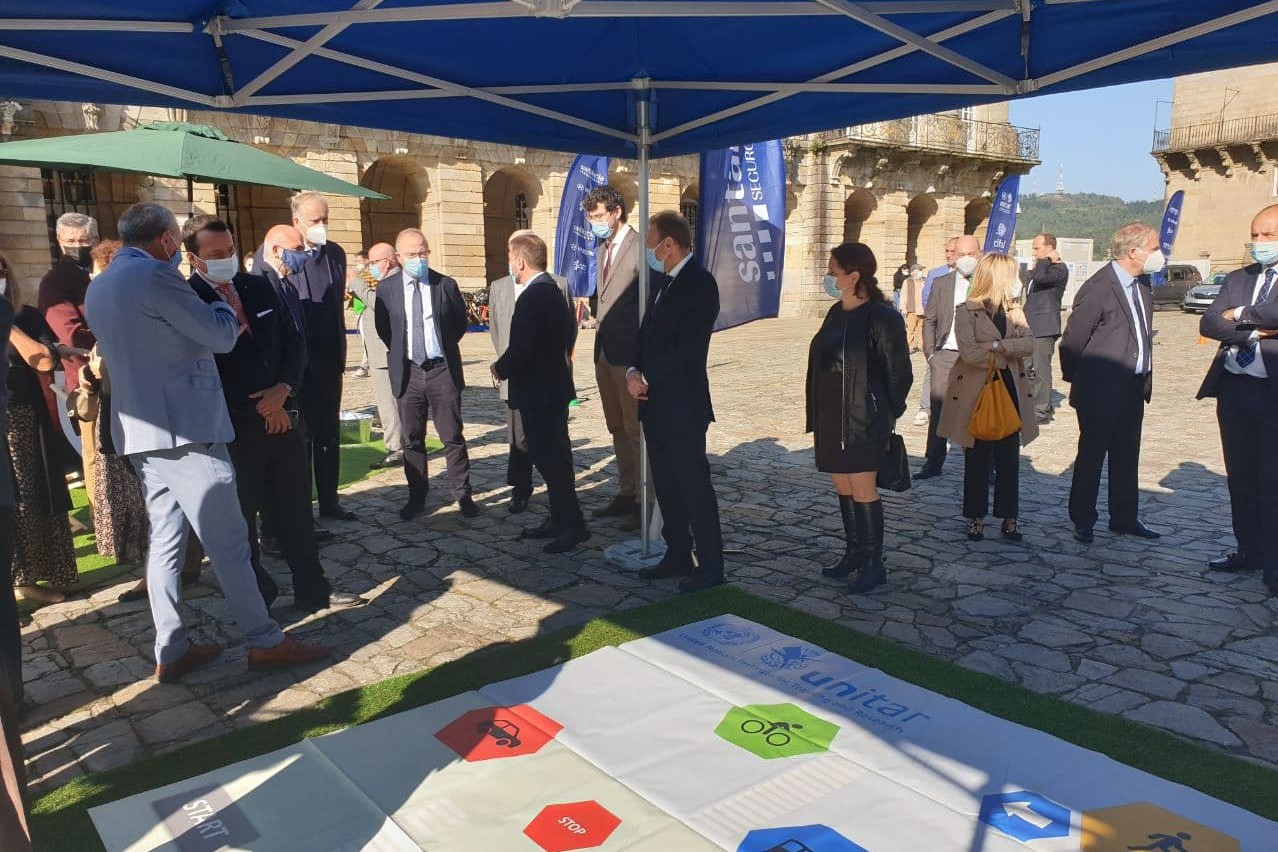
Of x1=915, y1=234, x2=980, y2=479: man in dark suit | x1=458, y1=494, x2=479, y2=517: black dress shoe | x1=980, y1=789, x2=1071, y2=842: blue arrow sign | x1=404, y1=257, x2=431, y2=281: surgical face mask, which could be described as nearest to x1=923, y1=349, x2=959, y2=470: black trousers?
x1=915, y1=234, x2=980, y2=479: man in dark suit

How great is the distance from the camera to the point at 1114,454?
20.1 ft

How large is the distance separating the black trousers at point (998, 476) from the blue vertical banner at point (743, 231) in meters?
1.75

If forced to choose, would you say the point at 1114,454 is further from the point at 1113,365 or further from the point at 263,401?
the point at 263,401

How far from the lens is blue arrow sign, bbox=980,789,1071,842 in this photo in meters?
2.82

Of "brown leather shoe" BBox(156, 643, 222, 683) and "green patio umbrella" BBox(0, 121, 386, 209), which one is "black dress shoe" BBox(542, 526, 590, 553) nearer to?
"brown leather shoe" BBox(156, 643, 222, 683)

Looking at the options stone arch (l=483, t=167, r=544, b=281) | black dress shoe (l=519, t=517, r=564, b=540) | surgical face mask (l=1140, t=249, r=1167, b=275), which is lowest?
black dress shoe (l=519, t=517, r=564, b=540)

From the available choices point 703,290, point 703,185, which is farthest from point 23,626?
point 703,185

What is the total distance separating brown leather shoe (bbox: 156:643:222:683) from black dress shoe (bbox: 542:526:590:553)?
219 cm

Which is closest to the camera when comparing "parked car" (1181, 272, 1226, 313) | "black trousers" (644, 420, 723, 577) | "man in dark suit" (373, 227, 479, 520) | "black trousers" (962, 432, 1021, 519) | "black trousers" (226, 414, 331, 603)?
"black trousers" (226, 414, 331, 603)

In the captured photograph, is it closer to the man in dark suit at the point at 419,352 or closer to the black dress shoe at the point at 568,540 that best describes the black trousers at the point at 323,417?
the man in dark suit at the point at 419,352

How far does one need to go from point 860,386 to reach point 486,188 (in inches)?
1091

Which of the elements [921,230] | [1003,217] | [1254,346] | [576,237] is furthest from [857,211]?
[1254,346]

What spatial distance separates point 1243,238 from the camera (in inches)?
1635

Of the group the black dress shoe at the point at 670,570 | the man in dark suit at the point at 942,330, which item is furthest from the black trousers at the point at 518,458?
the man in dark suit at the point at 942,330
